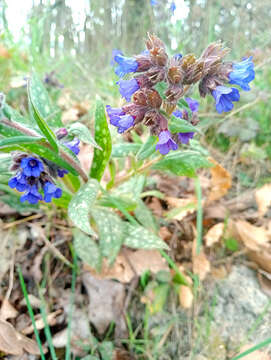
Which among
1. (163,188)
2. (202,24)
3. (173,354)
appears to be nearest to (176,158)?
(163,188)

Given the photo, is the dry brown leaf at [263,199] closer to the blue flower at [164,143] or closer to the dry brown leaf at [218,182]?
the dry brown leaf at [218,182]

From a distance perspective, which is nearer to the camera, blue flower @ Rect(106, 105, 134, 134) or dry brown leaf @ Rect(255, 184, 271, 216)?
blue flower @ Rect(106, 105, 134, 134)

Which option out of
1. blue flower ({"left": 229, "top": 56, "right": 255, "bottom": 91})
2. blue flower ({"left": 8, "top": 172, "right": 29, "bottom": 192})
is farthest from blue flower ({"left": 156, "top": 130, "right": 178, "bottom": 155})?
blue flower ({"left": 8, "top": 172, "right": 29, "bottom": 192})

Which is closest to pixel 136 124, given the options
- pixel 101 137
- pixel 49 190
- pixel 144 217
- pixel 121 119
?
pixel 121 119

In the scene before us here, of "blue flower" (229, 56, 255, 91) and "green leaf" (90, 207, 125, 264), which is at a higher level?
"blue flower" (229, 56, 255, 91)

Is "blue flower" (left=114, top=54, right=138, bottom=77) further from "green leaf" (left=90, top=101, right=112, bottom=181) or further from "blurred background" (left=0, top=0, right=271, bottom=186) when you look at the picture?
"blurred background" (left=0, top=0, right=271, bottom=186)

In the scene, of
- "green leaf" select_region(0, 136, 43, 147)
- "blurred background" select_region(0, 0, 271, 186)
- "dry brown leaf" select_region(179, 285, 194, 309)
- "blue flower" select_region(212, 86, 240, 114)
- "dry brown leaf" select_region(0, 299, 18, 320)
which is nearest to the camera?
"green leaf" select_region(0, 136, 43, 147)

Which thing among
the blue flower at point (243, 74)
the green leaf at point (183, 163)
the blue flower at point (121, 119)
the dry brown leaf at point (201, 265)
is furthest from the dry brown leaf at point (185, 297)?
the blue flower at point (243, 74)

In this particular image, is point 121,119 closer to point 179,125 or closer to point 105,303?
point 179,125
